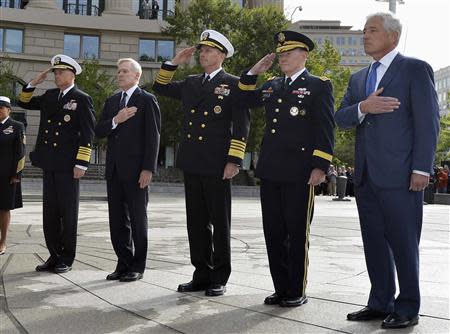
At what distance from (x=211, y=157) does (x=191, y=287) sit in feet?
3.81

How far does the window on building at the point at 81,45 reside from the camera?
40.4 meters

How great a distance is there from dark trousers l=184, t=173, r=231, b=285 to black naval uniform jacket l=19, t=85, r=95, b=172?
1.49m

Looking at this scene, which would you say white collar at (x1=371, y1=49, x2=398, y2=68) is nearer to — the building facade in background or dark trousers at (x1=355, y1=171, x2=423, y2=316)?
dark trousers at (x1=355, y1=171, x2=423, y2=316)

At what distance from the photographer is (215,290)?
5.07 meters

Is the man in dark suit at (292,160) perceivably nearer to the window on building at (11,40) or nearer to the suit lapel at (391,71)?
the suit lapel at (391,71)

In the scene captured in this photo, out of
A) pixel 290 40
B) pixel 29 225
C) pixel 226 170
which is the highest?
pixel 290 40

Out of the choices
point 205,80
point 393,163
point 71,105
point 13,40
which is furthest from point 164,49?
point 393,163

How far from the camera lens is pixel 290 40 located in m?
4.84

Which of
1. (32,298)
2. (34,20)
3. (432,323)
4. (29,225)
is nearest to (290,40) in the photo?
(432,323)

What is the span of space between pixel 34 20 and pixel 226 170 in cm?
3708

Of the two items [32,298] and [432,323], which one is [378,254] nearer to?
[432,323]

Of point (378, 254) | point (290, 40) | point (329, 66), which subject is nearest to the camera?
point (378, 254)

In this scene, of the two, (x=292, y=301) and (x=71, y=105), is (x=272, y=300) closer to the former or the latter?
(x=292, y=301)

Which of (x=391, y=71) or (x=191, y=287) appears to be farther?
(x=191, y=287)
